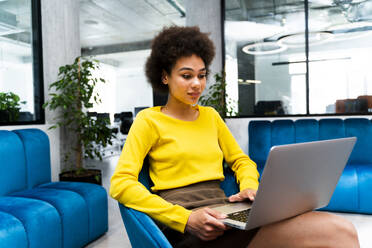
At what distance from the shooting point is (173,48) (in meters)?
1.17

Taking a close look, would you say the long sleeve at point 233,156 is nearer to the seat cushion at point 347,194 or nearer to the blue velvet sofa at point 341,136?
the blue velvet sofa at point 341,136

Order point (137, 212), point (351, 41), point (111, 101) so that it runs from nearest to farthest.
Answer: point (137, 212)
point (351, 41)
point (111, 101)

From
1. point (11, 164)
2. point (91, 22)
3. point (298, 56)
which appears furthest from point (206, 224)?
point (91, 22)

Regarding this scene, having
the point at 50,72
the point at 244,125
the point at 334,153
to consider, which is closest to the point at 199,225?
the point at 334,153

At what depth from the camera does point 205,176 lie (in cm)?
114

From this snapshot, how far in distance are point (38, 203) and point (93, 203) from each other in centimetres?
48

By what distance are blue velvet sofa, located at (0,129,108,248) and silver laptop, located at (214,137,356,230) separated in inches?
49.3

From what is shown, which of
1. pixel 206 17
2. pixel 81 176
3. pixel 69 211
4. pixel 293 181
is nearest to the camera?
pixel 293 181

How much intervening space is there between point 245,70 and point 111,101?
6.38 meters

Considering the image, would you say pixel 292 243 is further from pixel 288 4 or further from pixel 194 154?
pixel 288 4

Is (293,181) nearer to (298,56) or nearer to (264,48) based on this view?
(298,56)

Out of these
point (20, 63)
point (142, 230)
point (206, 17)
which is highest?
point (206, 17)

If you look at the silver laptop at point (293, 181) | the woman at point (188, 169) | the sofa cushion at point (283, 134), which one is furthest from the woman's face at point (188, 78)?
the sofa cushion at point (283, 134)

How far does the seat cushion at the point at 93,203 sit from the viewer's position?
214 centimetres
